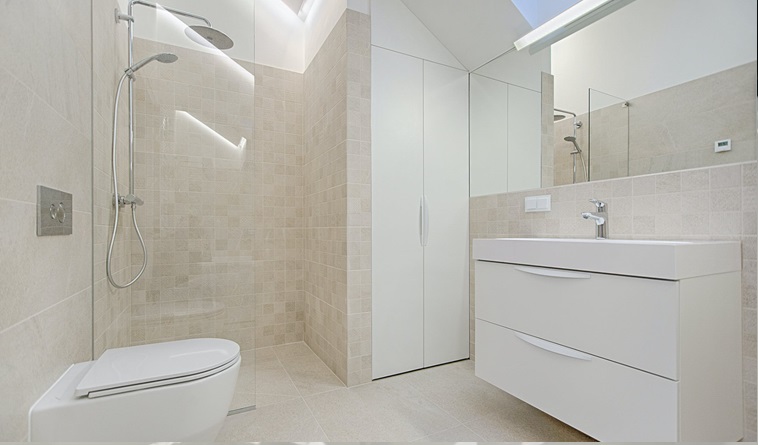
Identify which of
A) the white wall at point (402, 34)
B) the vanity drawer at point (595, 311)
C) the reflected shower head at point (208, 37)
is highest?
the white wall at point (402, 34)

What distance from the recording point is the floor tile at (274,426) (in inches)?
57.2

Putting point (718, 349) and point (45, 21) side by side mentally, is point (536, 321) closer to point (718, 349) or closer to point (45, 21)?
point (718, 349)

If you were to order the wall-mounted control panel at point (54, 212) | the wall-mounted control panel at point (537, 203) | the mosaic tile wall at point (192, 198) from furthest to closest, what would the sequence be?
the wall-mounted control panel at point (537, 203)
the mosaic tile wall at point (192, 198)
the wall-mounted control panel at point (54, 212)

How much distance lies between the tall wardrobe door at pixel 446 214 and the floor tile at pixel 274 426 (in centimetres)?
85

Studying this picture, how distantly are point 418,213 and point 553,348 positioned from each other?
1.09 meters

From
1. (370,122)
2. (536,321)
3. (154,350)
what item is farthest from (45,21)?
(536,321)

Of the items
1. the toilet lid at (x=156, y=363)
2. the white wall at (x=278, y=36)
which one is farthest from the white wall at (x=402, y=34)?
the toilet lid at (x=156, y=363)

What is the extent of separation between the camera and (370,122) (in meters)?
2.01

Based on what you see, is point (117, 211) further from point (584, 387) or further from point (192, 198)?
point (584, 387)

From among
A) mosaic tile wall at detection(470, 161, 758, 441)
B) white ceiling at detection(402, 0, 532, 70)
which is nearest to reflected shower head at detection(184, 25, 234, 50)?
white ceiling at detection(402, 0, 532, 70)

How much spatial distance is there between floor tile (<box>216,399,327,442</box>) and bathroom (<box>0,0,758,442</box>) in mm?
13

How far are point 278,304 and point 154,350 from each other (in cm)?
130

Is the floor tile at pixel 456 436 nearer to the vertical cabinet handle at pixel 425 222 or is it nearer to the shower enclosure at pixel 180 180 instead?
the shower enclosure at pixel 180 180

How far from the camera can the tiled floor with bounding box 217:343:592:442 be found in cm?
147
